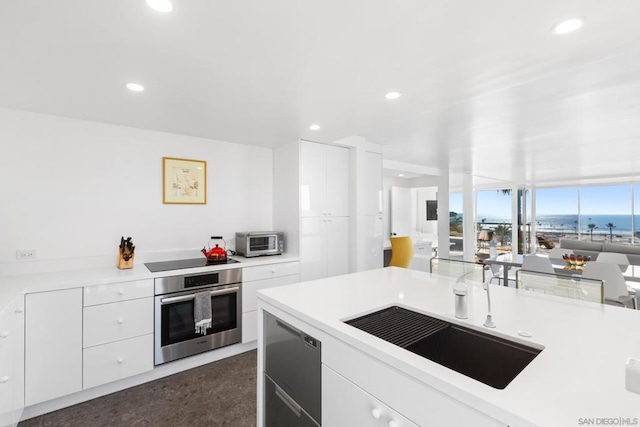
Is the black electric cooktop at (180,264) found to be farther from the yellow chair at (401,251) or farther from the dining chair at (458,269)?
the yellow chair at (401,251)

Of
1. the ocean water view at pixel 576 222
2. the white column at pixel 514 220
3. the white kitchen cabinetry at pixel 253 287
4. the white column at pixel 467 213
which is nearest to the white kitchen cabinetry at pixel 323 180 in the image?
the white kitchen cabinetry at pixel 253 287

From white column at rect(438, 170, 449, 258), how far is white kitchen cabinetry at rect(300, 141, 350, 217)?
3487 mm

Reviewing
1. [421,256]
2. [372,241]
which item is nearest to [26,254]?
[372,241]

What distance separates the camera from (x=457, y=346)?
49.4 inches

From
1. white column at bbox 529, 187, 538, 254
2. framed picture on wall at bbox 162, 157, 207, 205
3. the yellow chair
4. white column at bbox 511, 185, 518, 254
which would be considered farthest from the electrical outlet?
white column at bbox 529, 187, 538, 254

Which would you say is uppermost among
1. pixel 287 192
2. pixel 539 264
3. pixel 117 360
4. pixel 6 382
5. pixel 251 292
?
pixel 287 192

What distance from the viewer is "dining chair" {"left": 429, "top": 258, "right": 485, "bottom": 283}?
6.68 ft

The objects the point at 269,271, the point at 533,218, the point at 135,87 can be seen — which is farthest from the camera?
the point at 533,218

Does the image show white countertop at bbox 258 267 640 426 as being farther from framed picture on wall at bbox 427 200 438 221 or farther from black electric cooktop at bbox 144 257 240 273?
framed picture on wall at bbox 427 200 438 221

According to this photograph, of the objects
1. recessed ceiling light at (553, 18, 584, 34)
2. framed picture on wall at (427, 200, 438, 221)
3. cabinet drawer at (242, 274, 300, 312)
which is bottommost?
cabinet drawer at (242, 274, 300, 312)

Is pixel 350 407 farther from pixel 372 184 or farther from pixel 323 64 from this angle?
pixel 372 184

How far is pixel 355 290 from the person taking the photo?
1772 mm

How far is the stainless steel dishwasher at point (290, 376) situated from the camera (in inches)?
50.5
